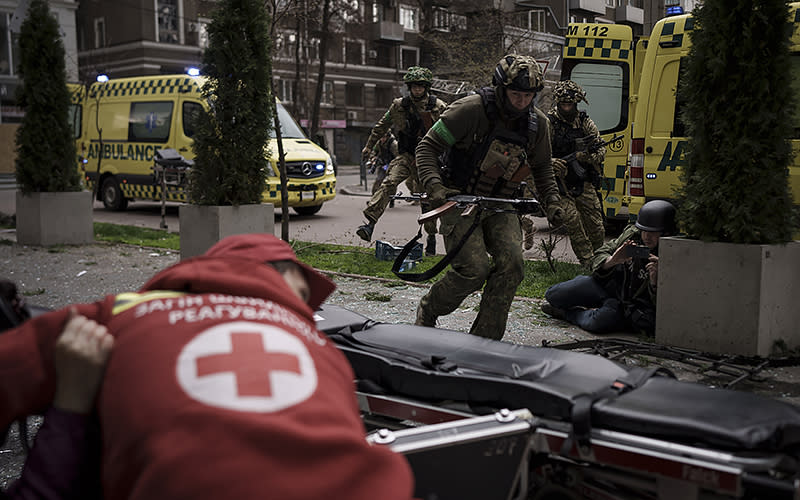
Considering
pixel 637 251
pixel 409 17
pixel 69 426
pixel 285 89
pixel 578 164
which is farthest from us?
pixel 409 17

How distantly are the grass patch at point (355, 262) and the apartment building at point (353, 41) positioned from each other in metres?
3.14

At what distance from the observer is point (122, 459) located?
1.34 meters

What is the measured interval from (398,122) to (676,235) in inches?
178

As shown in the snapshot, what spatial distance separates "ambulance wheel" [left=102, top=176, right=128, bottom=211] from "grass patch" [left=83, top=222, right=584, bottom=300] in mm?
4632

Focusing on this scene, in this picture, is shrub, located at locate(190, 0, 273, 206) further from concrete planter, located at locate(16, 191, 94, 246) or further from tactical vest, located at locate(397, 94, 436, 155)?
concrete planter, located at locate(16, 191, 94, 246)

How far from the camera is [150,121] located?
51.4 feet

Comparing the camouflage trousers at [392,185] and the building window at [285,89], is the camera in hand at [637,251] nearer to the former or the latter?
the camouflage trousers at [392,185]

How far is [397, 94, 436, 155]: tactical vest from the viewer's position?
29.7ft

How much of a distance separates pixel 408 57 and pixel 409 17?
2795 mm

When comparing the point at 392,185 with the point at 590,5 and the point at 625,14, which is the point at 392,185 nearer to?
the point at 590,5

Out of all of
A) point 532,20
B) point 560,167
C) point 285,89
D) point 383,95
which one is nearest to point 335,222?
point 560,167

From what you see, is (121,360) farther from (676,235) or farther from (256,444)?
(676,235)

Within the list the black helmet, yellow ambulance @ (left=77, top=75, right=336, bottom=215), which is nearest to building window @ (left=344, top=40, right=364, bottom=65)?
yellow ambulance @ (left=77, top=75, right=336, bottom=215)

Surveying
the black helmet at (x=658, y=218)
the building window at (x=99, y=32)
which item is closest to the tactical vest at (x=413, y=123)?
the black helmet at (x=658, y=218)
